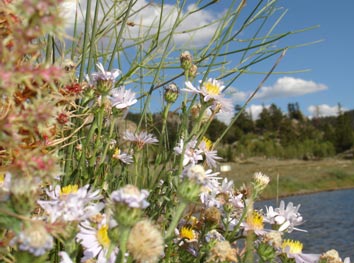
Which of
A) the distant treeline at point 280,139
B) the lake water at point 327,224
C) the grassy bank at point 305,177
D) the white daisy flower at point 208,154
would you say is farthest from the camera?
the distant treeline at point 280,139

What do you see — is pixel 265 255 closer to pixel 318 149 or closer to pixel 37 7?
pixel 37 7

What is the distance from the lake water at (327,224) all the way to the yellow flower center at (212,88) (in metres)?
5.47

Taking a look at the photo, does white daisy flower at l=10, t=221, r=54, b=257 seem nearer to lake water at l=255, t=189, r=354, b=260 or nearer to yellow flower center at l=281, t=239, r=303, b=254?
yellow flower center at l=281, t=239, r=303, b=254

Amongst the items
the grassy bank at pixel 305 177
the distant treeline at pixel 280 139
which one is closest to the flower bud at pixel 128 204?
the grassy bank at pixel 305 177

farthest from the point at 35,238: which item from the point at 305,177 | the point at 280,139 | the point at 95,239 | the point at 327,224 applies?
the point at 280,139

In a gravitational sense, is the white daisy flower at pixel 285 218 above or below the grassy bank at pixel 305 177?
above

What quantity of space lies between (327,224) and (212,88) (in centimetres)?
1111

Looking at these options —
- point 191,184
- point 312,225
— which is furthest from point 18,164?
point 312,225

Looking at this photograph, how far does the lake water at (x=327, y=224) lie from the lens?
27.5ft

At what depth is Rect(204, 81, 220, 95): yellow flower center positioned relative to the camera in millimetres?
756

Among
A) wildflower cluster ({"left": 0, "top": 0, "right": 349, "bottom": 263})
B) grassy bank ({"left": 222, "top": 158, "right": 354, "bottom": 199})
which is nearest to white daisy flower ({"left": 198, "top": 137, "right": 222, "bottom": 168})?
wildflower cluster ({"left": 0, "top": 0, "right": 349, "bottom": 263})

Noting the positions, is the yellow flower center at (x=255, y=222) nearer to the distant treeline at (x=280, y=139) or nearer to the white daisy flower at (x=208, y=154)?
the white daisy flower at (x=208, y=154)

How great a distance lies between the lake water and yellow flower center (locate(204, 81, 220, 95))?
17.9ft

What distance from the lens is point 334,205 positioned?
47.3 ft
